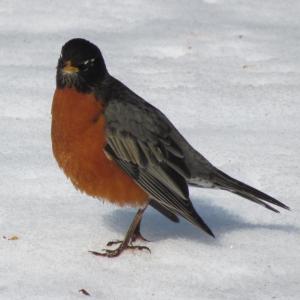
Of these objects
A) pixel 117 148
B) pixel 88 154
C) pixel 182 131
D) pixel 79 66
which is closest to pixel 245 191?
pixel 117 148

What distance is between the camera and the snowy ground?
544 cm

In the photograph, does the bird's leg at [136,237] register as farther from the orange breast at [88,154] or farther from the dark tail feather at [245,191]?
the dark tail feather at [245,191]

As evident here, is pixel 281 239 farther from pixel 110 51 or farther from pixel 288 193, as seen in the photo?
pixel 110 51

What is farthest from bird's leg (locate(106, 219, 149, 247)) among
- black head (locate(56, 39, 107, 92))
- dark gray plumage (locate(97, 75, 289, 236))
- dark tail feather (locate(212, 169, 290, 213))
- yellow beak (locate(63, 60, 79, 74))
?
yellow beak (locate(63, 60, 79, 74))

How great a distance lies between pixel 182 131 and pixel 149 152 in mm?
1519

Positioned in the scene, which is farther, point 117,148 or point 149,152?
point 149,152

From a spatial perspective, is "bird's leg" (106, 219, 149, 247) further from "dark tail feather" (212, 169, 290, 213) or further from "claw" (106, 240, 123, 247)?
"dark tail feather" (212, 169, 290, 213)

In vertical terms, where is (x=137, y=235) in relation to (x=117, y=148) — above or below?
below

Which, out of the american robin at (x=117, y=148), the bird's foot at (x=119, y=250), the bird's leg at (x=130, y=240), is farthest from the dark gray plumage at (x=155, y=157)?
the bird's foot at (x=119, y=250)

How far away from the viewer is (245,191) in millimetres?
5922

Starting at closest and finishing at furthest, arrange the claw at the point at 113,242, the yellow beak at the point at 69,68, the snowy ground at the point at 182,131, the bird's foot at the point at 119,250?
the snowy ground at the point at 182,131 < the bird's foot at the point at 119,250 < the yellow beak at the point at 69,68 < the claw at the point at 113,242

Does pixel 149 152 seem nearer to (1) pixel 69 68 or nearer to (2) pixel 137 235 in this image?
(2) pixel 137 235

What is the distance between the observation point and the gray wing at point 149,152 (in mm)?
5758

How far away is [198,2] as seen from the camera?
9.66m
